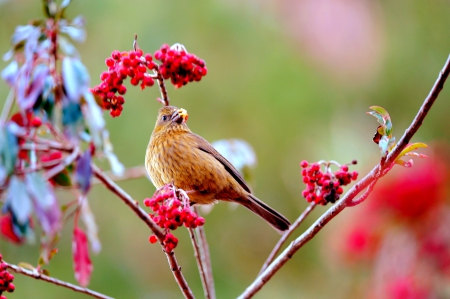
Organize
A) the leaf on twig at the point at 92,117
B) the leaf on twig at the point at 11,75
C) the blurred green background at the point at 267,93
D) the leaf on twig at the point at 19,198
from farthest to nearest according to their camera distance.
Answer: the blurred green background at the point at 267,93 → the leaf on twig at the point at 11,75 → the leaf on twig at the point at 92,117 → the leaf on twig at the point at 19,198

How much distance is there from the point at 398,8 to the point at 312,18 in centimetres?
113

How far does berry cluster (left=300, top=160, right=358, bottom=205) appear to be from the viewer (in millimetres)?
2074

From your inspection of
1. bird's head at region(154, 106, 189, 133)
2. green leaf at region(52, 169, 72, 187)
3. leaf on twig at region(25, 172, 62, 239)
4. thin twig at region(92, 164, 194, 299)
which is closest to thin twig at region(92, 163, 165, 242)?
thin twig at region(92, 164, 194, 299)

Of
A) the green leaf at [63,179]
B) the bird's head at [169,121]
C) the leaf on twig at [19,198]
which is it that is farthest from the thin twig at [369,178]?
the bird's head at [169,121]

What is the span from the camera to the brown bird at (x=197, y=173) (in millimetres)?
3053

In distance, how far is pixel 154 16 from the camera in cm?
640

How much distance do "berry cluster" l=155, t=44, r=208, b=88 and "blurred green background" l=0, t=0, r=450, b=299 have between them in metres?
3.85

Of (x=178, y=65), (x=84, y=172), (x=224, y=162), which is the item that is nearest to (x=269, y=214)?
(x=224, y=162)

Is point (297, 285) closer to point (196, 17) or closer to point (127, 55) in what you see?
point (196, 17)

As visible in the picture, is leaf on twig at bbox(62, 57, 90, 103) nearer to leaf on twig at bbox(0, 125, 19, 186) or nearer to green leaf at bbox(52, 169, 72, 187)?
leaf on twig at bbox(0, 125, 19, 186)

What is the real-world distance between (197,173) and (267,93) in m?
3.73

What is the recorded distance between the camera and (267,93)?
6660 mm

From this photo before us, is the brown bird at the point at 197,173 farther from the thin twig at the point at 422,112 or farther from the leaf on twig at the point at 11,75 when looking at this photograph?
the leaf on twig at the point at 11,75

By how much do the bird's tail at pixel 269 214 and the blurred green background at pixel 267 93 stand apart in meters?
2.86
